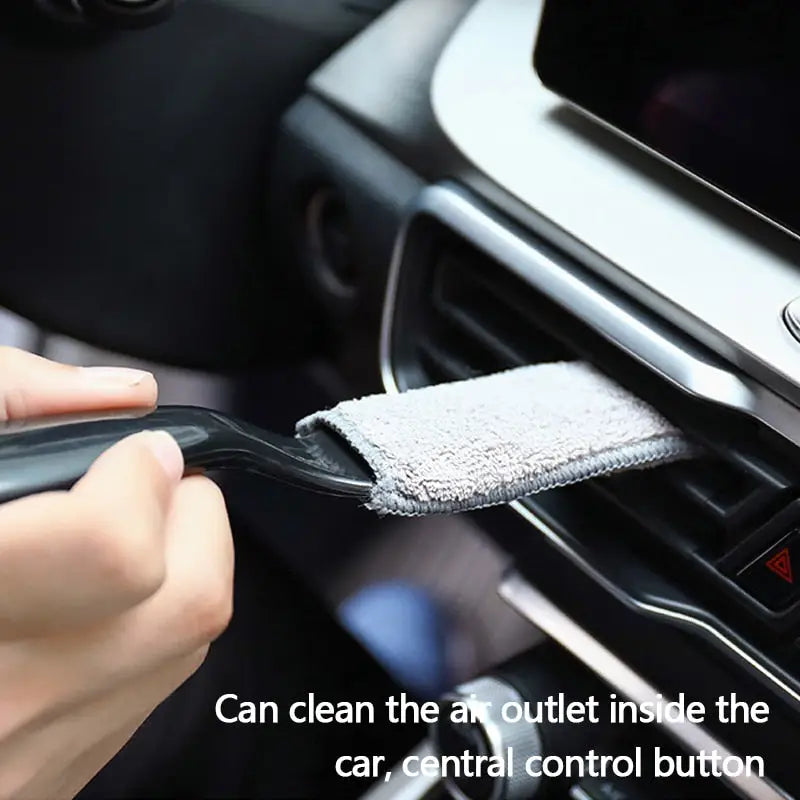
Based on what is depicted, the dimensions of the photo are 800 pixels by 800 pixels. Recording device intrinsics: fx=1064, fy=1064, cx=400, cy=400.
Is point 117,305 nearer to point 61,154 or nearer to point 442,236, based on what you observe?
point 61,154

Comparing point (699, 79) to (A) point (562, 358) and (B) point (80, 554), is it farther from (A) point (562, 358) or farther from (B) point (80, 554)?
(B) point (80, 554)

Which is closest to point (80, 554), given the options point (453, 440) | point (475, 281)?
point (453, 440)

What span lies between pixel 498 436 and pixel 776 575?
4.4 inches

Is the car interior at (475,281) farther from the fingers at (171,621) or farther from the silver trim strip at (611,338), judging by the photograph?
the fingers at (171,621)

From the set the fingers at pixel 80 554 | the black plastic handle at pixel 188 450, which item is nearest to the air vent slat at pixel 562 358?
the black plastic handle at pixel 188 450

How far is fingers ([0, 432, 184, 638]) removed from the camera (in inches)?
9.0

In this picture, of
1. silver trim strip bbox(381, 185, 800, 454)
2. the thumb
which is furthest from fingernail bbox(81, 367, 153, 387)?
silver trim strip bbox(381, 185, 800, 454)

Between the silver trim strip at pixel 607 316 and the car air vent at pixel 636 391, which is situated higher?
the silver trim strip at pixel 607 316

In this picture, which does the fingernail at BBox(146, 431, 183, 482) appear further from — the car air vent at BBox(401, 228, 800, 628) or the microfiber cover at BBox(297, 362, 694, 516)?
the car air vent at BBox(401, 228, 800, 628)

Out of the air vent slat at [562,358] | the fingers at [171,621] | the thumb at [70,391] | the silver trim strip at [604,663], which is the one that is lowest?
the silver trim strip at [604,663]

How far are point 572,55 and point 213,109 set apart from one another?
0.66 feet

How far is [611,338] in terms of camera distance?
0.40 m

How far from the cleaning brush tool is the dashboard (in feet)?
0.06

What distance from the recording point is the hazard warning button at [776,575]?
1.24 ft
